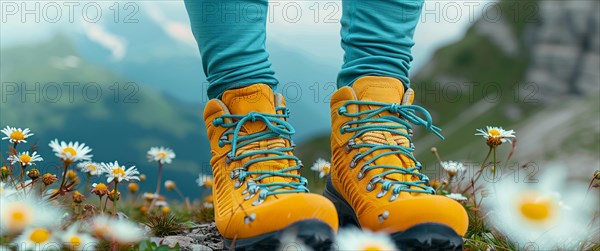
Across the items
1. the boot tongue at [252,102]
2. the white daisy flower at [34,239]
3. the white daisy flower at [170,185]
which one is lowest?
the white daisy flower at [170,185]

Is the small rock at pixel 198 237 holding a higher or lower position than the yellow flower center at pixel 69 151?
lower

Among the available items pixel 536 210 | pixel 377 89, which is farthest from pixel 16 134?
pixel 536 210

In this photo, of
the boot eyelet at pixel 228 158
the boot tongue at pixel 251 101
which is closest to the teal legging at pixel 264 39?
the boot tongue at pixel 251 101

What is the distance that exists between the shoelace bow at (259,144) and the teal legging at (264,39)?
0.49ft

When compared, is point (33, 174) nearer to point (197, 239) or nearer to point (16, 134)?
point (16, 134)

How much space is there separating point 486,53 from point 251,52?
303ft

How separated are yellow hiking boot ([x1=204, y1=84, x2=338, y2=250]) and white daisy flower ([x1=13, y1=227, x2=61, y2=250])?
633 millimetres

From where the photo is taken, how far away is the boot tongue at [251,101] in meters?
2.69

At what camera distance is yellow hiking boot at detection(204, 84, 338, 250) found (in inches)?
87.4

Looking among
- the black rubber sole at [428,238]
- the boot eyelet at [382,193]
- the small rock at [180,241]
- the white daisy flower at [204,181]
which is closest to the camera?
the black rubber sole at [428,238]

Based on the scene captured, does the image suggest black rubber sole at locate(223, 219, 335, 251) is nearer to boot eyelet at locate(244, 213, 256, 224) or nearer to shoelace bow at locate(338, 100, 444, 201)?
boot eyelet at locate(244, 213, 256, 224)

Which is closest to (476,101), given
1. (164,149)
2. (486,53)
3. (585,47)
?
(486,53)

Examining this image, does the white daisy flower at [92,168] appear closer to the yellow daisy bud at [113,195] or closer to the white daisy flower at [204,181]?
the yellow daisy bud at [113,195]

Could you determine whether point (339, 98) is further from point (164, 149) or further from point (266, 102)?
point (164, 149)
